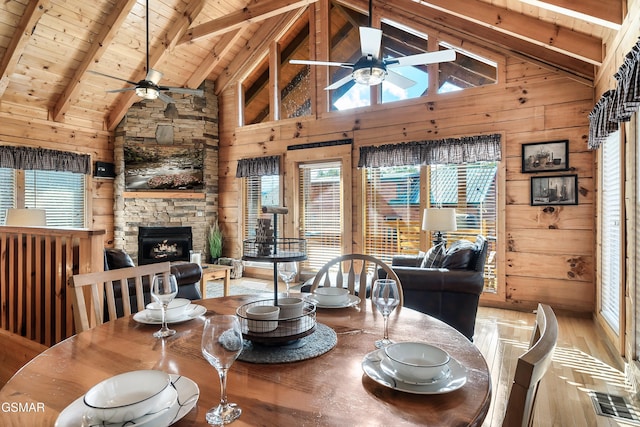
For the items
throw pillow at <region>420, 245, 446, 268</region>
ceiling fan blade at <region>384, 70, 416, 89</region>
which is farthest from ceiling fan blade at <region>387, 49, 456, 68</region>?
throw pillow at <region>420, 245, 446, 268</region>

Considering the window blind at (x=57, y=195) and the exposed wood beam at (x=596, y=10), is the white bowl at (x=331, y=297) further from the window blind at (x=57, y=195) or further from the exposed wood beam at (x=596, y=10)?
the window blind at (x=57, y=195)

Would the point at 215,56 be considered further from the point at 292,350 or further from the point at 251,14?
the point at 292,350

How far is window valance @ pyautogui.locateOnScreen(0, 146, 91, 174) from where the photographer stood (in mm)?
5336

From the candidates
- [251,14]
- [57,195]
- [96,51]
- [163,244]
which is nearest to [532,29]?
→ [251,14]

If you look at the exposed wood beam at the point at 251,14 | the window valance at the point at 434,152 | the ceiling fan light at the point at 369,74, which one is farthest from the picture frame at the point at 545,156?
the exposed wood beam at the point at 251,14

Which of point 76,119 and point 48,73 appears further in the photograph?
point 76,119

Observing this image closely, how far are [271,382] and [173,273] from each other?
2387 mm

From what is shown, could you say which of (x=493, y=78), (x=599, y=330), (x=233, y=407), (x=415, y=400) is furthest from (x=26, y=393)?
(x=493, y=78)

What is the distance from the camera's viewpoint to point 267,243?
140 centimetres

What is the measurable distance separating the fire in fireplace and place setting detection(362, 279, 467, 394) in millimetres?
5976

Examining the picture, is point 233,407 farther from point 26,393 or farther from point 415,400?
point 26,393

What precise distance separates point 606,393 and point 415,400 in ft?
7.94

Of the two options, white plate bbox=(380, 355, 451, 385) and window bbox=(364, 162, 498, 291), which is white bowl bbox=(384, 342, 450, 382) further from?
window bbox=(364, 162, 498, 291)

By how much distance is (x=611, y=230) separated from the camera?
341 cm
